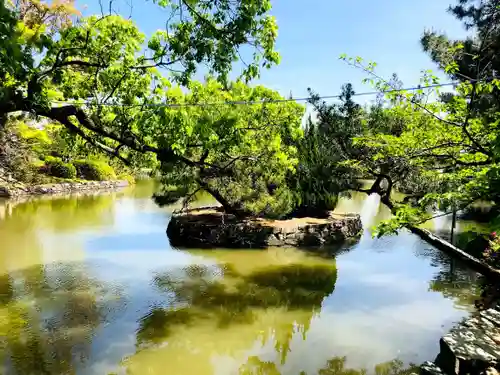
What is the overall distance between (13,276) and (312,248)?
7227 millimetres

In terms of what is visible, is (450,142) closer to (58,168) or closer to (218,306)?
(218,306)

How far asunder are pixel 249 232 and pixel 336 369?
22.0 feet

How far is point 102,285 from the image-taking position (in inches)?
313

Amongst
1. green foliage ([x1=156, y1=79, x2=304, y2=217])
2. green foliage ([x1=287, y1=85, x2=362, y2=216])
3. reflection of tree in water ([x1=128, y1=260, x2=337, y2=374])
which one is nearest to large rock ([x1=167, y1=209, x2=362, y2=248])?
green foliage ([x1=156, y1=79, x2=304, y2=217])

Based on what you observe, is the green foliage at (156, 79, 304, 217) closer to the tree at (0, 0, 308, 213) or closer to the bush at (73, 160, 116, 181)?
the tree at (0, 0, 308, 213)

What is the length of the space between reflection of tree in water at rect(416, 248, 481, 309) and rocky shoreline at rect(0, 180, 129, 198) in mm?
17685

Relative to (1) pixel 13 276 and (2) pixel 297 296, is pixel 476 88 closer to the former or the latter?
(2) pixel 297 296

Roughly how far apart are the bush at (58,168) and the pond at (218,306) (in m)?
12.3

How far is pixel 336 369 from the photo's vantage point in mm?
5109

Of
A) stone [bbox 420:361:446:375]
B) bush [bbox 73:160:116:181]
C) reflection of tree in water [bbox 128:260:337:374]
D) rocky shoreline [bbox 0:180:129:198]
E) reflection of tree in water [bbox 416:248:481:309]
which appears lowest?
reflection of tree in water [bbox 128:260:337:374]

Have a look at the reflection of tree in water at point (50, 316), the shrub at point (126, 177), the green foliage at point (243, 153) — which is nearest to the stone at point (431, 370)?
the reflection of tree in water at point (50, 316)

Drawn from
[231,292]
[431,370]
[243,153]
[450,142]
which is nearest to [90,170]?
[243,153]

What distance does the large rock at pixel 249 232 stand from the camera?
11648 mm

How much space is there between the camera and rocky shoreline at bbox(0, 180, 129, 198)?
19.8 metres
